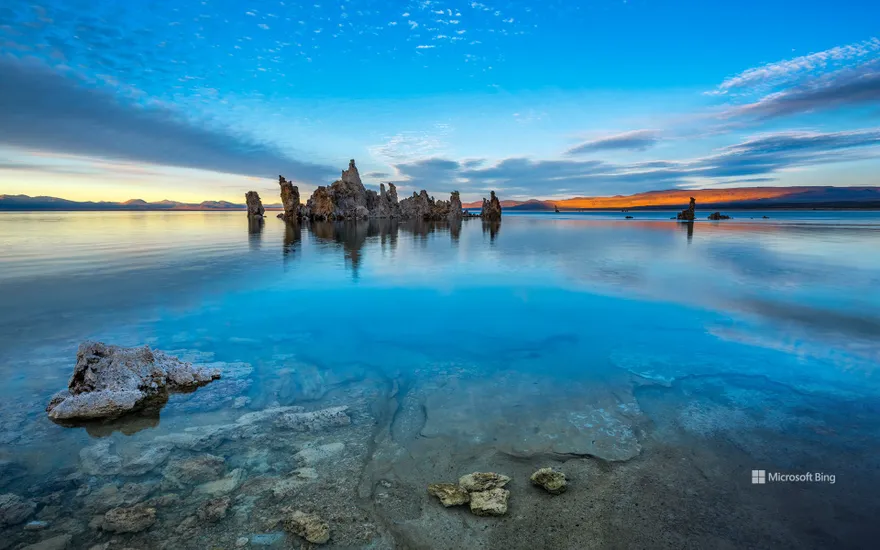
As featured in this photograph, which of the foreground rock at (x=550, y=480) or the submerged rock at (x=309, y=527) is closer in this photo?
the submerged rock at (x=309, y=527)

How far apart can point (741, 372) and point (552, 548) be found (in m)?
6.74

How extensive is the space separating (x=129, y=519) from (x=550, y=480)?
4.54m

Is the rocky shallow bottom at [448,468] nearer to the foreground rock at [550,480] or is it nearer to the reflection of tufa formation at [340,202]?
the foreground rock at [550,480]

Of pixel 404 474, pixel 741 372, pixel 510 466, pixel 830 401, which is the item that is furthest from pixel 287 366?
pixel 830 401

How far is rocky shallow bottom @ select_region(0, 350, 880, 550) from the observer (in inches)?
159

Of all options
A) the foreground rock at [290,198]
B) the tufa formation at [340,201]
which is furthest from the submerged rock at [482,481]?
the foreground rock at [290,198]

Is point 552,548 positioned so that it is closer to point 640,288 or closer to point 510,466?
point 510,466

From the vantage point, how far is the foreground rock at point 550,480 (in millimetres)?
4621

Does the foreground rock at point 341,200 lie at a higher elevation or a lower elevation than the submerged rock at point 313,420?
higher

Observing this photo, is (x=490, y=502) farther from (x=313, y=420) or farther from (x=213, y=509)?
(x=313, y=420)

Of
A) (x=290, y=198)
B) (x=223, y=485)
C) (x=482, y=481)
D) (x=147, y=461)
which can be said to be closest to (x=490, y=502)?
(x=482, y=481)

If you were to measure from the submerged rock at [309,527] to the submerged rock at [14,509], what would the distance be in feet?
9.17

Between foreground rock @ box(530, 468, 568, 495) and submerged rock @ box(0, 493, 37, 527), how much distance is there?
5.52 meters

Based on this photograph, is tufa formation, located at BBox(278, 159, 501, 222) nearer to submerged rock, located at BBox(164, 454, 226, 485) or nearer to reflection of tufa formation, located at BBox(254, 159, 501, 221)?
reflection of tufa formation, located at BBox(254, 159, 501, 221)
